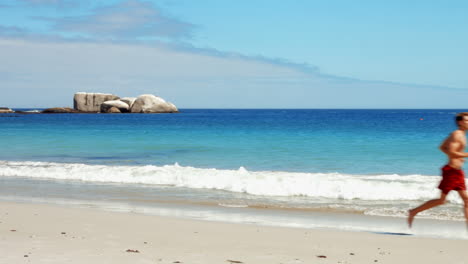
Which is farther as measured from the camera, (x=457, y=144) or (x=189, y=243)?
(x=457, y=144)

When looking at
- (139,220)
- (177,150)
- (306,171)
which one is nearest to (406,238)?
(139,220)

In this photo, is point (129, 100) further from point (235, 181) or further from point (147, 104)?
point (235, 181)

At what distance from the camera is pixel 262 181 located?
45.4 feet

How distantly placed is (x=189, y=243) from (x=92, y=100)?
99134mm

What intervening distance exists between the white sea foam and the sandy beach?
4.56 metres

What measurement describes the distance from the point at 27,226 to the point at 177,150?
1859cm

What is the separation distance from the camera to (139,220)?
871 centimetres

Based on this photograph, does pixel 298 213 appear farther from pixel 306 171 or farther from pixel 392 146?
pixel 392 146

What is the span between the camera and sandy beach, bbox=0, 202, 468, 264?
6090mm

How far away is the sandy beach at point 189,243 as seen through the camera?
6.09 m

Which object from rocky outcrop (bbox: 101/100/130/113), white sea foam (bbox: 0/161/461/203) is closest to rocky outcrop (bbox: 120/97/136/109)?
rocky outcrop (bbox: 101/100/130/113)

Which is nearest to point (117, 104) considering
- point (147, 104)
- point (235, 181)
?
point (147, 104)

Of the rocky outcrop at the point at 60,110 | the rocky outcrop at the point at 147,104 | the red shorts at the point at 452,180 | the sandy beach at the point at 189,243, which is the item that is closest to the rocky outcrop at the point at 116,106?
the rocky outcrop at the point at 147,104

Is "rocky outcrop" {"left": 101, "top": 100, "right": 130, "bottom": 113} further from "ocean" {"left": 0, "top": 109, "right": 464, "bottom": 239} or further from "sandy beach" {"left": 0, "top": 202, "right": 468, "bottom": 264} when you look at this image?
"sandy beach" {"left": 0, "top": 202, "right": 468, "bottom": 264}
